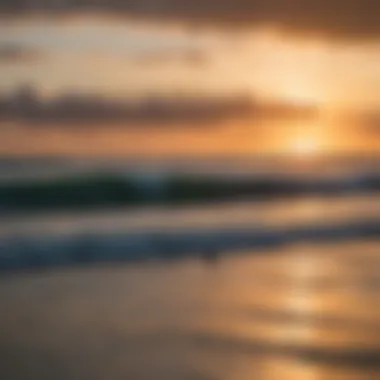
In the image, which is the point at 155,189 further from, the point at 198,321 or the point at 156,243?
the point at 198,321

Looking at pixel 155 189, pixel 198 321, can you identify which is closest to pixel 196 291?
pixel 198 321

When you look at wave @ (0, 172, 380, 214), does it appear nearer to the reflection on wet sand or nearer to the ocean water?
the ocean water

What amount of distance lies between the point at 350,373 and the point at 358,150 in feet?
1.47

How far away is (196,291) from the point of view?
83 centimetres

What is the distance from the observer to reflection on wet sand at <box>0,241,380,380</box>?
0.68 metres

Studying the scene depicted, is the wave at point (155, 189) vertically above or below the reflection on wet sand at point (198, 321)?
above

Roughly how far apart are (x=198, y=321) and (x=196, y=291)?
67mm

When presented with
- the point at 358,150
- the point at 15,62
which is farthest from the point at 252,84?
the point at 15,62

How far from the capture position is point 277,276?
0.89 meters

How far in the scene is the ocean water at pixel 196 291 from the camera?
0.69 m

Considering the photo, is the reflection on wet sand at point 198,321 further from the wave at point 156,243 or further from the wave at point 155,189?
the wave at point 155,189

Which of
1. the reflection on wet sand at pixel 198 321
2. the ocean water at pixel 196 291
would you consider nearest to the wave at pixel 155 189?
the ocean water at pixel 196 291

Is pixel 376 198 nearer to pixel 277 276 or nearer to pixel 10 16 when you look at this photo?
pixel 277 276

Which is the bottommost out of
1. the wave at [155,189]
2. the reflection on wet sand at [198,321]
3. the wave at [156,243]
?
the reflection on wet sand at [198,321]
